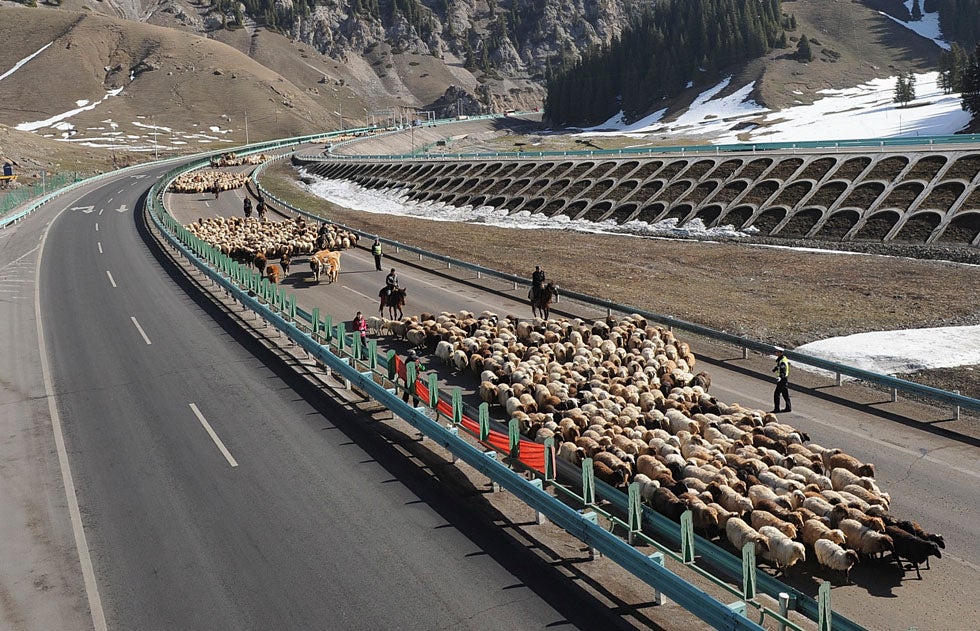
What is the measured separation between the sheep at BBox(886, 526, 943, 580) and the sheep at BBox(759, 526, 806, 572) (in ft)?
5.03

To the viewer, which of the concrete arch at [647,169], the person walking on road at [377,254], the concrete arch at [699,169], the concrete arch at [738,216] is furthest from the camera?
the concrete arch at [647,169]

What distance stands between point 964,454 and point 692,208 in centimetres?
3963

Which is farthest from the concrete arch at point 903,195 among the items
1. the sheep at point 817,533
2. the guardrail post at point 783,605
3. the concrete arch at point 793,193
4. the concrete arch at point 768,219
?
the guardrail post at point 783,605

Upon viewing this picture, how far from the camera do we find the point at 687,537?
37.5 feet

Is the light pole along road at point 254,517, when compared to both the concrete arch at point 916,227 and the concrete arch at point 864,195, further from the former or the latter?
the concrete arch at point 864,195

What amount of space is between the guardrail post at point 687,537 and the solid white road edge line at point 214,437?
29.7 ft

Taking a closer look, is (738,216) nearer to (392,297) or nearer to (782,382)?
(392,297)

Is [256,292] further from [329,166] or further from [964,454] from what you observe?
[329,166]

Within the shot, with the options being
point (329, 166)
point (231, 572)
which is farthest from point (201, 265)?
point (329, 166)

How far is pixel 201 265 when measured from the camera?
34750 millimetres

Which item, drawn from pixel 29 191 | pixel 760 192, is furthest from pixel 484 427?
pixel 29 191

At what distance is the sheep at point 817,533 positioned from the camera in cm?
1196

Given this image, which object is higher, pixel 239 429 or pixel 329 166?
pixel 329 166

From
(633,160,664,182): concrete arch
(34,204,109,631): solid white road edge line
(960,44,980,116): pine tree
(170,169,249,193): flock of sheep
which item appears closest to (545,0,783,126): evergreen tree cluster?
(960,44,980,116): pine tree
